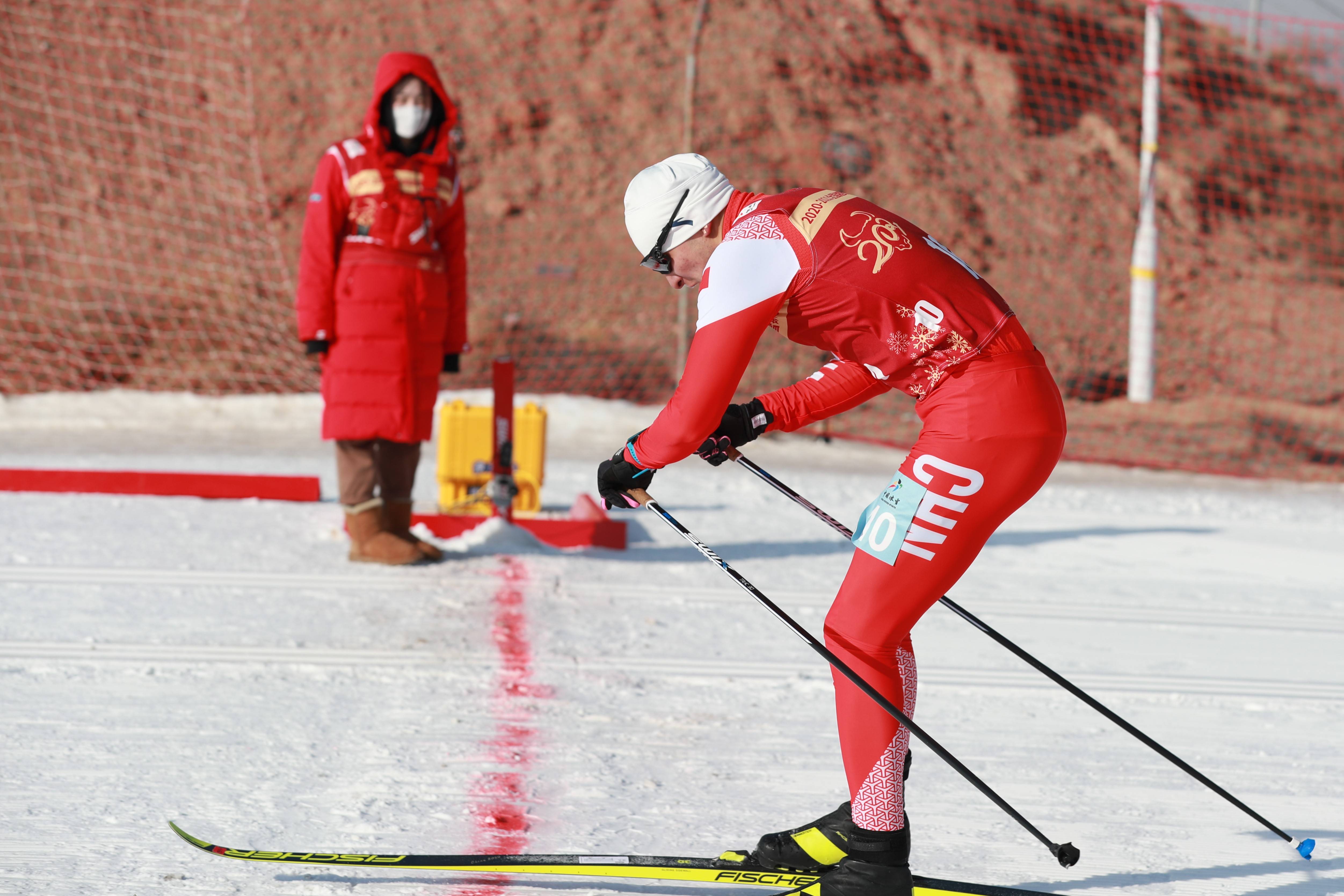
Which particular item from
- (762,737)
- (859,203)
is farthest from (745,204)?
(762,737)

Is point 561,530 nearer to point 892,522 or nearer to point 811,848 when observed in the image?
point 811,848

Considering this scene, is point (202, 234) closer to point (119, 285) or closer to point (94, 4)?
point (119, 285)

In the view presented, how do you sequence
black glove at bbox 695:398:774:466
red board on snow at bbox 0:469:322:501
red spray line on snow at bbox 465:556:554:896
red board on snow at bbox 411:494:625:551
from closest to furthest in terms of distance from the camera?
red spray line on snow at bbox 465:556:554:896 < black glove at bbox 695:398:774:466 < red board on snow at bbox 411:494:625:551 < red board on snow at bbox 0:469:322:501

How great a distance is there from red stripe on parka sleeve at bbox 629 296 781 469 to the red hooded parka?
284 centimetres

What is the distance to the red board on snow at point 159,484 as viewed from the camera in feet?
20.9

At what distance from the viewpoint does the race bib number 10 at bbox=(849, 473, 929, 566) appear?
240 centimetres

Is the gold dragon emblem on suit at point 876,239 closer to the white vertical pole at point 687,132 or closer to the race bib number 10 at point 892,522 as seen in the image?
the race bib number 10 at point 892,522

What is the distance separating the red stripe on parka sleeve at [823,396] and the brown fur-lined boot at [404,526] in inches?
109

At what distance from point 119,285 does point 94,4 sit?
4.48 meters

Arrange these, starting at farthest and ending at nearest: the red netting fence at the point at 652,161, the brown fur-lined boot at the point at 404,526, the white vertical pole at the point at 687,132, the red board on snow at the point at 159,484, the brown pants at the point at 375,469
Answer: the red netting fence at the point at 652,161
the white vertical pole at the point at 687,132
the red board on snow at the point at 159,484
the brown fur-lined boot at the point at 404,526
the brown pants at the point at 375,469

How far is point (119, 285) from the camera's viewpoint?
45.7ft

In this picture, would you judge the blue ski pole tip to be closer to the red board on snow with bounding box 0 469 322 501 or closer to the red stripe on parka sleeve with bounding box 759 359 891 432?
the red stripe on parka sleeve with bounding box 759 359 891 432

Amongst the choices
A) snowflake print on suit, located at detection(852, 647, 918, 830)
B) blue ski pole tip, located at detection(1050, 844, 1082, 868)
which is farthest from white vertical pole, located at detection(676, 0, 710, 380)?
blue ski pole tip, located at detection(1050, 844, 1082, 868)

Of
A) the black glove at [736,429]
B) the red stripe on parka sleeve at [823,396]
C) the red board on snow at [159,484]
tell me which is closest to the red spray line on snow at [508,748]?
the black glove at [736,429]
